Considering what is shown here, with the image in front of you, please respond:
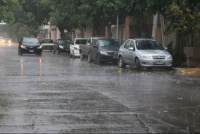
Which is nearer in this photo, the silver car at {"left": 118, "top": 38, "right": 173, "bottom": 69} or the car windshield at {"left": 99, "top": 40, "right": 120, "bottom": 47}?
the silver car at {"left": 118, "top": 38, "right": 173, "bottom": 69}

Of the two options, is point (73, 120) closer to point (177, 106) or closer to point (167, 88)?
point (177, 106)

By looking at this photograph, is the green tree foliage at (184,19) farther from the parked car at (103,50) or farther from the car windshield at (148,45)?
the parked car at (103,50)

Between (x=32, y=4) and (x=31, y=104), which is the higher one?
(x=32, y=4)

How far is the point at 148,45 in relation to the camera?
981 inches

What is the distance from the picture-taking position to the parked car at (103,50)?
28578 mm

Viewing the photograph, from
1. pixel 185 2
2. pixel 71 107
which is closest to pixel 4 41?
pixel 185 2

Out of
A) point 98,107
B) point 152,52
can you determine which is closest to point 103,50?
point 152,52

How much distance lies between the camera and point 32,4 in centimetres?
6009

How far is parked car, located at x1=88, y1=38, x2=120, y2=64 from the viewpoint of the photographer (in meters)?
28.6

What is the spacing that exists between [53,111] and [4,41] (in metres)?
120

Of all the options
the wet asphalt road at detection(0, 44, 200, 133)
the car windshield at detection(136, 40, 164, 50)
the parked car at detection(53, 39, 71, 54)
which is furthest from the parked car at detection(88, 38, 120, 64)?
the parked car at detection(53, 39, 71, 54)

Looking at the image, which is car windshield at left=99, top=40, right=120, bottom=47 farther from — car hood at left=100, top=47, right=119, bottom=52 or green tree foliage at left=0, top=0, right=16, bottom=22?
green tree foliage at left=0, top=0, right=16, bottom=22

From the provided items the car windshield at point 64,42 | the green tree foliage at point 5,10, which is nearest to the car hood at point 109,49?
the car windshield at point 64,42

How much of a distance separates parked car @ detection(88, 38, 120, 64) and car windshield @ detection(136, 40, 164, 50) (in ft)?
12.6
